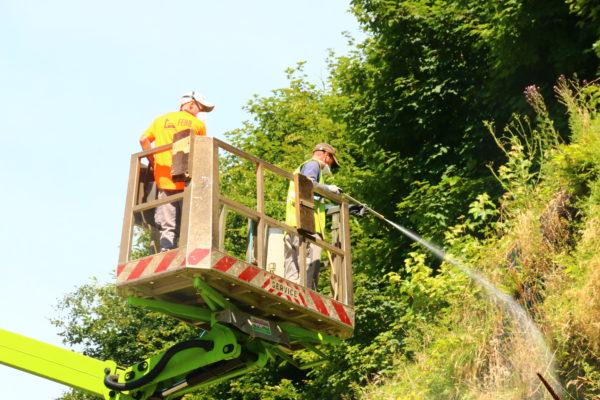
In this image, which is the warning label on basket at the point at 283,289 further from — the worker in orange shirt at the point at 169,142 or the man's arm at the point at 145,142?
the man's arm at the point at 145,142

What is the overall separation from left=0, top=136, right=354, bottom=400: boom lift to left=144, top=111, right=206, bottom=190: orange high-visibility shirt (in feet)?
0.55

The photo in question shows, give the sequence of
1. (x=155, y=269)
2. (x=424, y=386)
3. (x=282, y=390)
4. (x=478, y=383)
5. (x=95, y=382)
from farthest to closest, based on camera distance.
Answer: (x=282, y=390)
(x=424, y=386)
(x=478, y=383)
(x=95, y=382)
(x=155, y=269)

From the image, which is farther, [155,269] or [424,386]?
[424,386]

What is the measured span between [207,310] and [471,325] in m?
4.42

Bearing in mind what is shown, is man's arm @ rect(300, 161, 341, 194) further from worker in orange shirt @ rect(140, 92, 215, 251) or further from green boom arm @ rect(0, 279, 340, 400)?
green boom arm @ rect(0, 279, 340, 400)

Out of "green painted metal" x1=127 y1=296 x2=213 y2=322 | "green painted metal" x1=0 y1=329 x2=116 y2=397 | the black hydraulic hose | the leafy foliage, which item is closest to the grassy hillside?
the leafy foliage

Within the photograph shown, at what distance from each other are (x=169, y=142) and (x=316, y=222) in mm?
1692

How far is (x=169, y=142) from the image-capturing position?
8.27m

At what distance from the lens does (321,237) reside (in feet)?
28.8

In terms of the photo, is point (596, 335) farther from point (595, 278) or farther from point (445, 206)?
point (445, 206)

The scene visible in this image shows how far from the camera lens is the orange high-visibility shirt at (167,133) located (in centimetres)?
804

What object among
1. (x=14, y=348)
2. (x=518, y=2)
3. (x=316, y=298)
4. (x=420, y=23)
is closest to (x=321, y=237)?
(x=316, y=298)

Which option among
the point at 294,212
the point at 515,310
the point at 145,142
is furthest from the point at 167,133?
the point at 515,310

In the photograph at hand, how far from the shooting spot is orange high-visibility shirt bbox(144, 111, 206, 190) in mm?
8039
